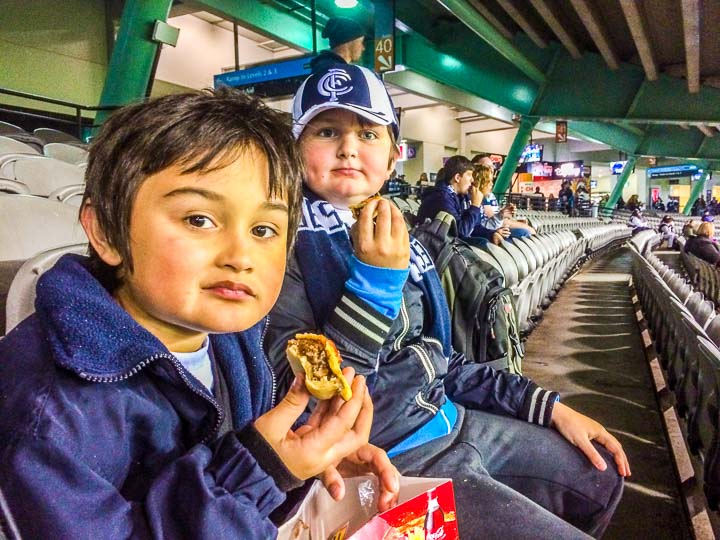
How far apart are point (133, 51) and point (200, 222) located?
6.49 meters

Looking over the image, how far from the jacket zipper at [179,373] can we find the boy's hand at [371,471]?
0.19 m

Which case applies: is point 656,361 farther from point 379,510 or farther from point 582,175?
point 582,175

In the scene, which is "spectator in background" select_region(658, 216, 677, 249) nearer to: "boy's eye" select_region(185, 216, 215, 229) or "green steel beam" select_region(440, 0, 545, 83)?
"green steel beam" select_region(440, 0, 545, 83)

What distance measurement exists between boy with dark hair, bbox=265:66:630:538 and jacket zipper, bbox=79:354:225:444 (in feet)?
0.90

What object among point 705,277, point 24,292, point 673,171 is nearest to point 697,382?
point 24,292

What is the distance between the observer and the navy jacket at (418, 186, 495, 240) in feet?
12.0

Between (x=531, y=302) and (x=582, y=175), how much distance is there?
25340mm

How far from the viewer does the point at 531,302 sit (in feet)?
14.5

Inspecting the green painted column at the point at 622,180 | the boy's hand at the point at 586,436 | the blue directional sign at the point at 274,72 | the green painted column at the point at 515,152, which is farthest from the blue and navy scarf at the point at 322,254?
the green painted column at the point at 622,180

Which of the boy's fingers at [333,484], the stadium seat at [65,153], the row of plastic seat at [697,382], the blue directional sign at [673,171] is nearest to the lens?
the boy's fingers at [333,484]

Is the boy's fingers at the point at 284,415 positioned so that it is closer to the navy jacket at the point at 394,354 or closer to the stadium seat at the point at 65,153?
the navy jacket at the point at 394,354

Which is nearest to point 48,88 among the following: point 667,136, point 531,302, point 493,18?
point 493,18

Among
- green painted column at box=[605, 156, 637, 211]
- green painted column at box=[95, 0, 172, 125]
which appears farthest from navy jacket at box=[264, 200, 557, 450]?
green painted column at box=[605, 156, 637, 211]

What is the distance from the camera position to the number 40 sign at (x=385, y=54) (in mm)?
8398
